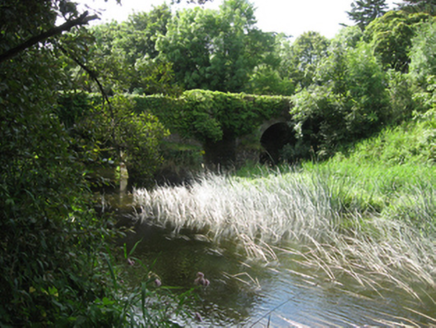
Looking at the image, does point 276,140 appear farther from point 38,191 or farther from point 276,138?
point 38,191

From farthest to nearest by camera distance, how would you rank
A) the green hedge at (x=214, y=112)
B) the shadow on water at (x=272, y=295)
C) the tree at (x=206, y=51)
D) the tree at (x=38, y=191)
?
the tree at (x=206, y=51), the green hedge at (x=214, y=112), the shadow on water at (x=272, y=295), the tree at (x=38, y=191)

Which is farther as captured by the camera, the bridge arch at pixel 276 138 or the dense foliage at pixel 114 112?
the bridge arch at pixel 276 138

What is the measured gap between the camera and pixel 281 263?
15.5 ft

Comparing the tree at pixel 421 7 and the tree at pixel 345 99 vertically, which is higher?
the tree at pixel 421 7

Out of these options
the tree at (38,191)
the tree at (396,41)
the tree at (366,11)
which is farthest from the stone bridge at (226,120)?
the tree at (366,11)

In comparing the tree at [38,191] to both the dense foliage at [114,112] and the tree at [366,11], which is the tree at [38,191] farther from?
the tree at [366,11]

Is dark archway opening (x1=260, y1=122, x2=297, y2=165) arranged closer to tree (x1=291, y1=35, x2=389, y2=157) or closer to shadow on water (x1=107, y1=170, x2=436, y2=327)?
tree (x1=291, y1=35, x2=389, y2=157)

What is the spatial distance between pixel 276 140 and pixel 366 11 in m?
20.1

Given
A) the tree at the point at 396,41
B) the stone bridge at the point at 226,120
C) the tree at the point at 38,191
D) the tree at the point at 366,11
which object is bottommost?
the tree at the point at 38,191

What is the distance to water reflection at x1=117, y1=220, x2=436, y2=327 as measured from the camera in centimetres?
325

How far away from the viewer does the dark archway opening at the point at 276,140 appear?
54.0 ft

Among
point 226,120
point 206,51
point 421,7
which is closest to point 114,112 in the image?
point 226,120

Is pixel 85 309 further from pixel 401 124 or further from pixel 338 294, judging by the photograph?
pixel 401 124

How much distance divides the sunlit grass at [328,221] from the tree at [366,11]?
26536mm
